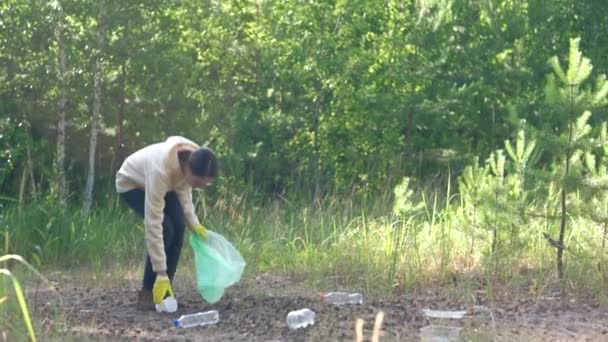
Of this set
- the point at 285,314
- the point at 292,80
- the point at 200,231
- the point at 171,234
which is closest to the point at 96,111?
the point at 292,80

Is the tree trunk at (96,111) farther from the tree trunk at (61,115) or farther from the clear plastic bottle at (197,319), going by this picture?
the clear plastic bottle at (197,319)

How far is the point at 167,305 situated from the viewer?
309 inches

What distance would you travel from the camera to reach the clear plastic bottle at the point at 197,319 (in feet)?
24.1

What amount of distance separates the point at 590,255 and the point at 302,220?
11.8ft

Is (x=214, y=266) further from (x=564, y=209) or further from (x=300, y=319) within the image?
(x=564, y=209)

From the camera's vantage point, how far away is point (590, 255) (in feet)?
30.2

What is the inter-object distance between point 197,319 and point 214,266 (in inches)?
26.0

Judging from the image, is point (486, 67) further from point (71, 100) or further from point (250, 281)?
point (250, 281)

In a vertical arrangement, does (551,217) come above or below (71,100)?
below

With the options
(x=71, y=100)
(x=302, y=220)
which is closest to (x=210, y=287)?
(x=302, y=220)

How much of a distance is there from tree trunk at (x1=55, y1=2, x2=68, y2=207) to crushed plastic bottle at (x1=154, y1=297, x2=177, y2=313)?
7.09m

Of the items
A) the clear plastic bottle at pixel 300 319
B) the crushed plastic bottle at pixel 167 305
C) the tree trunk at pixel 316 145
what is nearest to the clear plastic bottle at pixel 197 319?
the crushed plastic bottle at pixel 167 305

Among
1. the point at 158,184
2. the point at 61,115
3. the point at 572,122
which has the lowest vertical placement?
the point at 158,184

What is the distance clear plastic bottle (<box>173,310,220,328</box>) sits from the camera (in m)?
7.34
